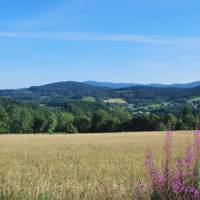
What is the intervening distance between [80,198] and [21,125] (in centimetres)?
10747

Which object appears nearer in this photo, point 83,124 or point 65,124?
point 83,124

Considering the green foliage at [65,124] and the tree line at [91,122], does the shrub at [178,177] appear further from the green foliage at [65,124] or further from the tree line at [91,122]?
the green foliage at [65,124]

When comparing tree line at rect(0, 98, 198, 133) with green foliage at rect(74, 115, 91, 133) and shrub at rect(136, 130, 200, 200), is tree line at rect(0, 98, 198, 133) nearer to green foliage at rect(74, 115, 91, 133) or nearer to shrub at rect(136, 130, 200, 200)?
green foliage at rect(74, 115, 91, 133)

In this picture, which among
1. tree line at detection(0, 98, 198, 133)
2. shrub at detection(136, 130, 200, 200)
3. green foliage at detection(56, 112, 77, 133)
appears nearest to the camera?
shrub at detection(136, 130, 200, 200)

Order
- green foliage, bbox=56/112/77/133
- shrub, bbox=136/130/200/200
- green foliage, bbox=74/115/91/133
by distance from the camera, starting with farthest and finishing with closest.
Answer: green foliage, bbox=74/115/91/133, green foliage, bbox=56/112/77/133, shrub, bbox=136/130/200/200

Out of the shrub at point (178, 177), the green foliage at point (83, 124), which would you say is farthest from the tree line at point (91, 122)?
the shrub at point (178, 177)

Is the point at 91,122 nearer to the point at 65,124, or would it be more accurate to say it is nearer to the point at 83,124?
the point at 83,124

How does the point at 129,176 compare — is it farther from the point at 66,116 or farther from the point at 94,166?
the point at 66,116

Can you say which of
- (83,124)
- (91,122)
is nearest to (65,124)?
(83,124)

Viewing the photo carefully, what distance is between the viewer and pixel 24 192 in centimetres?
1003

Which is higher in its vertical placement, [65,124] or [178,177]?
[178,177]

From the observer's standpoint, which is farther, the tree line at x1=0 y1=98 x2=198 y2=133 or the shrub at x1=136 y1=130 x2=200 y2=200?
the tree line at x1=0 y1=98 x2=198 y2=133

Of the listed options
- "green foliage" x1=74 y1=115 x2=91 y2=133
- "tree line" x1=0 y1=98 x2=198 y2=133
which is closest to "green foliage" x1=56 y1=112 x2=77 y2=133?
"tree line" x1=0 y1=98 x2=198 y2=133

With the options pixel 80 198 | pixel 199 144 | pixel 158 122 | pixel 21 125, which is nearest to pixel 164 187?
pixel 199 144
